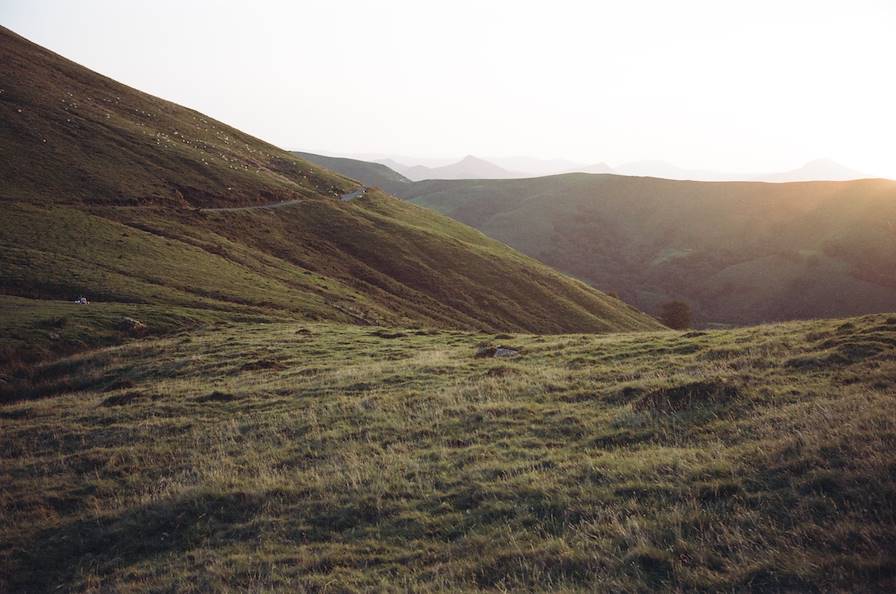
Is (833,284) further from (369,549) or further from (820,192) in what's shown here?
(369,549)

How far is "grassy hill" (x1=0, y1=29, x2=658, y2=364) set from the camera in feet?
144

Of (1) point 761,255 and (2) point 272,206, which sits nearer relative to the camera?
(2) point 272,206

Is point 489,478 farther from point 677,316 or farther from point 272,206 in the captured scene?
point 677,316

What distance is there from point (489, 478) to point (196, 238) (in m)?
58.7

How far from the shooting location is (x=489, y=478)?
36.1 ft

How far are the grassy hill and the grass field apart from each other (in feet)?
65.8

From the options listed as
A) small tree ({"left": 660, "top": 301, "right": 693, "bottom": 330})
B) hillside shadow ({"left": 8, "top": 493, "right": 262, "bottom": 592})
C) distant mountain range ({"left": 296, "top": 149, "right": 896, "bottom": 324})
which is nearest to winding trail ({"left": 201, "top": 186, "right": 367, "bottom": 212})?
small tree ({"left": 660, "top": 301, "right": 693, "bottom": 330})

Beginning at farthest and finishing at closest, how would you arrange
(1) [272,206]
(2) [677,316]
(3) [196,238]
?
(2) [677,316] < (1) [272,206] < (3) [196,238]

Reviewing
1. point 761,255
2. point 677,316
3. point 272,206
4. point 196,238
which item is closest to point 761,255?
point 761,255

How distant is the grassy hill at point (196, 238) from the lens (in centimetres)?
4381

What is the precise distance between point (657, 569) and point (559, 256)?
183288 mm

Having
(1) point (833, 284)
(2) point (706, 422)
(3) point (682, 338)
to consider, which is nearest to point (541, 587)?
(2) point (706, 422)

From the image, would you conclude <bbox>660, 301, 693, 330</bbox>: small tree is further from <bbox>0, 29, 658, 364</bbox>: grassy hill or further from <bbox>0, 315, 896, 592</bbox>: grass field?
<bbox>0, 315, 896, 592</bbox>: grass field

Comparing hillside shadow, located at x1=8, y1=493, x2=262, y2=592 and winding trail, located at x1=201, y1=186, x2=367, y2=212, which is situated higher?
winding trail, located at x1=201, y1=186, x2=367, y2=212
